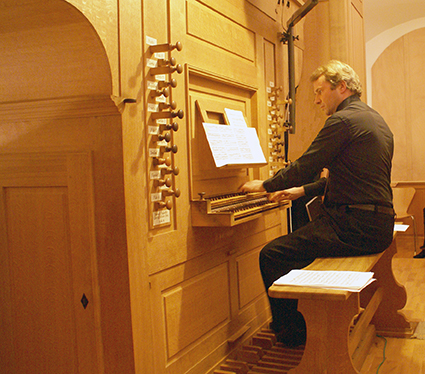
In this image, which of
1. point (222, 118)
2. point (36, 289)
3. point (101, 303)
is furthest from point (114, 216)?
point (222, 118)

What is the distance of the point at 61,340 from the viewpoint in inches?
97.5

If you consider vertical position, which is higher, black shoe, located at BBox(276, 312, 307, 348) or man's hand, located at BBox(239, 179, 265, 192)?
man's hand, located at BBox(239, 179, 265, 192)

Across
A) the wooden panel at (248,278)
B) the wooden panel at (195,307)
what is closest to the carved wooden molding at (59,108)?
the wooden panel at (195,307)

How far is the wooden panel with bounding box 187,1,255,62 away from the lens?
3.02m

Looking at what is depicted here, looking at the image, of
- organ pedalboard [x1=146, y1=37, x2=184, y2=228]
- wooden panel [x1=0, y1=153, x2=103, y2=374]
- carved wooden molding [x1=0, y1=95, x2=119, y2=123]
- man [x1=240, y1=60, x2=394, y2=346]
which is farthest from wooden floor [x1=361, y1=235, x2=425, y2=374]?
carved wooden molding [x1=0, y1=95, x2=119, y2=123]

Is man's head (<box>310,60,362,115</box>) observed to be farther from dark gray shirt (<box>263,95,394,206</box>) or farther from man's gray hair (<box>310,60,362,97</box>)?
dark gray shirt (<box>263,95,394,206</box>)

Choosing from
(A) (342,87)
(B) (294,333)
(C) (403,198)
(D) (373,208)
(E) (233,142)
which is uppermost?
(A) (342,87)

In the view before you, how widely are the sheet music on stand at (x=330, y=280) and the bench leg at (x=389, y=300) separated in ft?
4.61

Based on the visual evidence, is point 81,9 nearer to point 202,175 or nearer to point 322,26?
point 202,175

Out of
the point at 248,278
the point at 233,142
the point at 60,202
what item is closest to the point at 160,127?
the point at 60,202

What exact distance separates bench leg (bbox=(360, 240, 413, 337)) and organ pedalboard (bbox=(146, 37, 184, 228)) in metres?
1.92

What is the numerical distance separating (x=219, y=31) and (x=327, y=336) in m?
2.07

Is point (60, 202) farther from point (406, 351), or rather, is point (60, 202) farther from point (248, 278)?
point (406, 351)

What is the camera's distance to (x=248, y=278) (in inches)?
148
